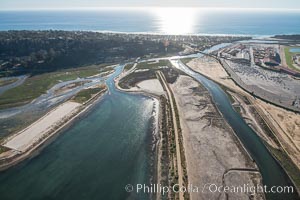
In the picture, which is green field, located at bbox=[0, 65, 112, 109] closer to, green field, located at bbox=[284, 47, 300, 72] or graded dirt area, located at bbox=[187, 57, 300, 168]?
graded dirt area, located at bbox=[187, 57, 300, 168]

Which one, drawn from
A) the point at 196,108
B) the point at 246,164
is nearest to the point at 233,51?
the point at 196,108

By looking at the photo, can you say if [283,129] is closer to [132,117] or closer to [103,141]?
[132,117]

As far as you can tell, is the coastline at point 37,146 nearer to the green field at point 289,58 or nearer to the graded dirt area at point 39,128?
the graded dirt area at point 39,128

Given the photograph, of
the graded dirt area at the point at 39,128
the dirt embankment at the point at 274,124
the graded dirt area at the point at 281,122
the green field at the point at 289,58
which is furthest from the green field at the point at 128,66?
the green field at the point at 289,58

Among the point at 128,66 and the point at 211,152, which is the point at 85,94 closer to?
the point at 128,66

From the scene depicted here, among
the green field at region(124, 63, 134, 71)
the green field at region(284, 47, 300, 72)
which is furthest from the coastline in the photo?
the green field at region(284, 47, 300, 72)
